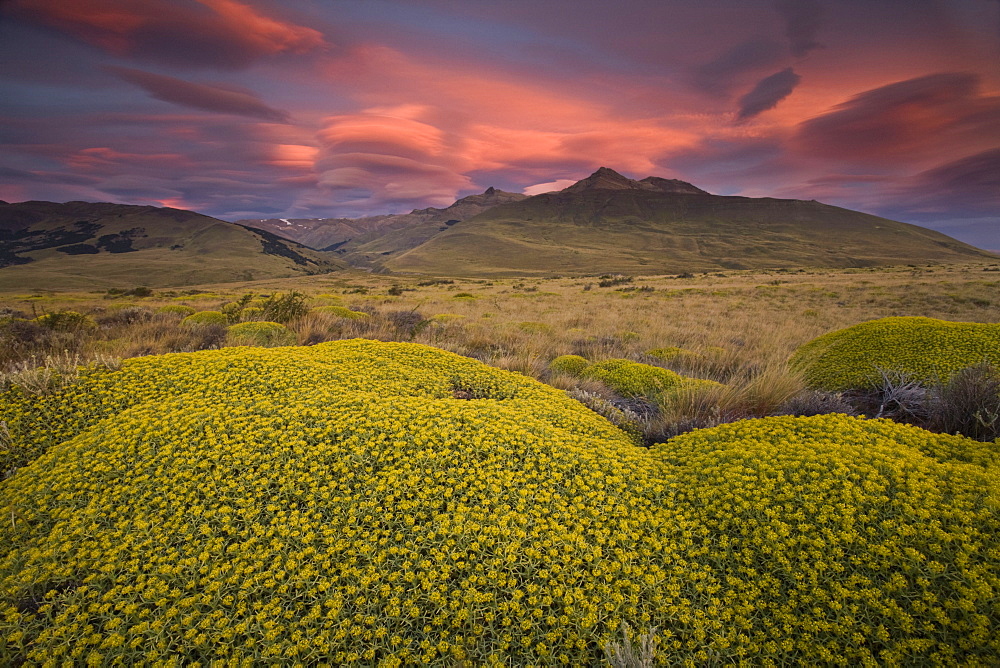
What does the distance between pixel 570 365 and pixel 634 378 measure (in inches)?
56.0

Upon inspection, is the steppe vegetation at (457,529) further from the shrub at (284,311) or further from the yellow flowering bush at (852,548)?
the shrub at (284,311)

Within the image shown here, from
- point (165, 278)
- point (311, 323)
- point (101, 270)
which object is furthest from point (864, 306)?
point (101, 270)

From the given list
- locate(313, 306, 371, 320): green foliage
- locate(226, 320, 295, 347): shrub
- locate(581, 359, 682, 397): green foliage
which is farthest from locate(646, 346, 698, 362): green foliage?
locate(313, 306, 371, 320): green foliage

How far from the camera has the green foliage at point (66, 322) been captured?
8070 millimetres

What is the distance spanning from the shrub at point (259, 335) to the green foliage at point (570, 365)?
17.1 ft

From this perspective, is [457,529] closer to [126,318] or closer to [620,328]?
[620,328]

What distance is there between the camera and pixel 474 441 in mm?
2750

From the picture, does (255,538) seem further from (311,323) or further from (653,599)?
(311,323)

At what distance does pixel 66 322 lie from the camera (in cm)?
841

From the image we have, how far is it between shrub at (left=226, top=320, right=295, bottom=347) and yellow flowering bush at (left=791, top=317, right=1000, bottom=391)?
29.7 feet

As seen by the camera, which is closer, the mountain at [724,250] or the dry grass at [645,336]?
the dry grass at [645,336]

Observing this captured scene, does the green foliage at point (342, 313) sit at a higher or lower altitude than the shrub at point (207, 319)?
higher

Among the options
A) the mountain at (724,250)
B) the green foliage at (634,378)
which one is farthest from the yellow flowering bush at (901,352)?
the mountain at (724,250)

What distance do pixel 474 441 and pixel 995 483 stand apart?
2.81m
